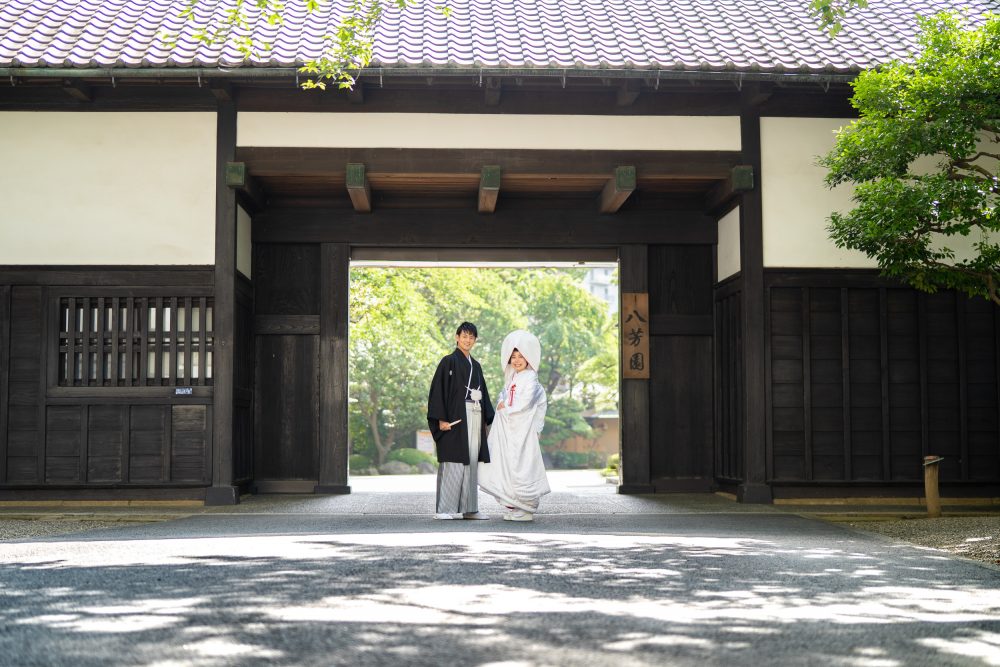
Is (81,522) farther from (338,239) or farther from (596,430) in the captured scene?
(596,430)

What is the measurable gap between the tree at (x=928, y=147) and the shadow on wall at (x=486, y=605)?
2.43 m

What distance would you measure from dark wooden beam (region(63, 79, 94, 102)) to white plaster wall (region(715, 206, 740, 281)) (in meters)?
6.15

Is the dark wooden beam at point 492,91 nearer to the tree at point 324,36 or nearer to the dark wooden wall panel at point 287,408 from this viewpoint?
the tree at point 324,36

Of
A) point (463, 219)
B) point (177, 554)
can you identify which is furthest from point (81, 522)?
point (463, 219)

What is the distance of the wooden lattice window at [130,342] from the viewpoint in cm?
984

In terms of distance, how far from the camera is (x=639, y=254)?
11359mm

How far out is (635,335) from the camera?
1118cm

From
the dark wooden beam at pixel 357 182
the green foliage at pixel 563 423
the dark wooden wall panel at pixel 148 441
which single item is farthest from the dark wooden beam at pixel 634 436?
the green foliage at pixel 563 423

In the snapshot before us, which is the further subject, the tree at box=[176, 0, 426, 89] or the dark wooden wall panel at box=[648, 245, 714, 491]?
the dark wooden wall panel at box=[648, 245, 714, 491]

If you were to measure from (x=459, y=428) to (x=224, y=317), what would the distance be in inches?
102

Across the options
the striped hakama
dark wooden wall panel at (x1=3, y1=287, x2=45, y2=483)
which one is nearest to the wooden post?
the striped hakama

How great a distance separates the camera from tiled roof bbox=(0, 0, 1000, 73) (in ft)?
30.1

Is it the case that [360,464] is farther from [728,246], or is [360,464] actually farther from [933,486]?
[933,486]

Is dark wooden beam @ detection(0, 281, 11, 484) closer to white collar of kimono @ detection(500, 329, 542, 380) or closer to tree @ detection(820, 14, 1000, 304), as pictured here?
white collar of kimono @ detection(500, 329, 542, 380)
